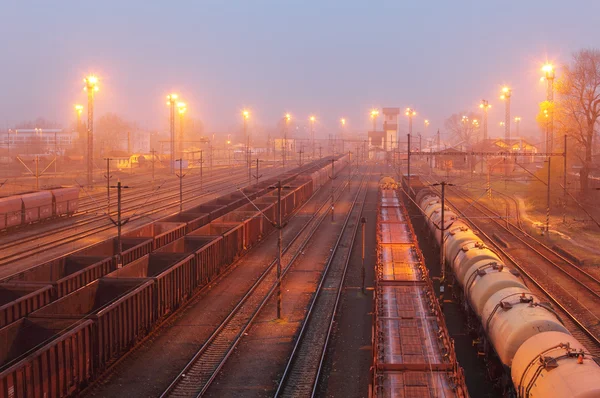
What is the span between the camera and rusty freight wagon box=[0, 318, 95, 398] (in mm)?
12363

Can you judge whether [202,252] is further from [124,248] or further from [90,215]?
[90,215]

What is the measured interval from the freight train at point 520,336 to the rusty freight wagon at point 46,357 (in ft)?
34.9

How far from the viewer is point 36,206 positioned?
43812mm

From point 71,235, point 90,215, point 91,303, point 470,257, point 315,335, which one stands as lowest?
point 315,335

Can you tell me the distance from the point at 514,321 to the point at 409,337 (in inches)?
108

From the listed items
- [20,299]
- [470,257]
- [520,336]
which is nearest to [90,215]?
[20,299]

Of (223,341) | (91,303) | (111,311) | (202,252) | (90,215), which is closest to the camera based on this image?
(111,311)

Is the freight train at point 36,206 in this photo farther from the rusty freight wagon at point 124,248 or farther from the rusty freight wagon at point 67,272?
the rusty freight wagon at point 67,272

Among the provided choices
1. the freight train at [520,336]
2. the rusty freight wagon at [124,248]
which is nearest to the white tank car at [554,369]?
the freight train at [520,336]

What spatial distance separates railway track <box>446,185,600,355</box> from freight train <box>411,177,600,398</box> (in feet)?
13.2

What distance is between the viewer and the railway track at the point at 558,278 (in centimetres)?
2178

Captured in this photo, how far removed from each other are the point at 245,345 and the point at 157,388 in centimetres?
414

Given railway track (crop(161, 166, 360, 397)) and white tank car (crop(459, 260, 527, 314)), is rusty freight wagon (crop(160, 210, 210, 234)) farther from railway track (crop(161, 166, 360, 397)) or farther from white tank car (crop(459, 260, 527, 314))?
white tank car (crop(459, 260, 527, 314))

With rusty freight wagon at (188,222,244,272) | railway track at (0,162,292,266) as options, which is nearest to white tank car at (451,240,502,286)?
rusty freight wagon at (188,222,244,272)
